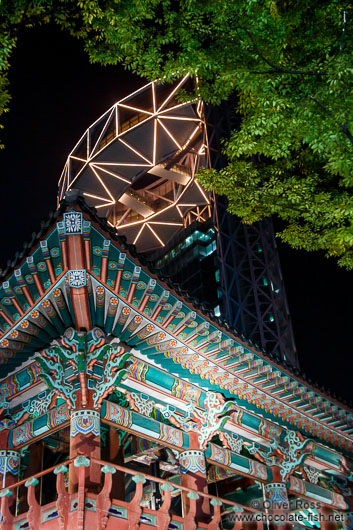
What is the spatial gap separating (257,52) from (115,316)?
14.2 ft

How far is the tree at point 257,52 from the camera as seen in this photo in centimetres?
668

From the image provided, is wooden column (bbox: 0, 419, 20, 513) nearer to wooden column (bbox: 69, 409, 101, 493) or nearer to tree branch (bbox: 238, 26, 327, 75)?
wooden column (bbox: 69, 409, 101, 493)

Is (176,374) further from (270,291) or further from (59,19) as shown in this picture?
(270,291)

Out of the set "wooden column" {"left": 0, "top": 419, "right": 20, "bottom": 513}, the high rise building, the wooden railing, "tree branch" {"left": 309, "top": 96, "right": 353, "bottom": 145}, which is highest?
the high rise building

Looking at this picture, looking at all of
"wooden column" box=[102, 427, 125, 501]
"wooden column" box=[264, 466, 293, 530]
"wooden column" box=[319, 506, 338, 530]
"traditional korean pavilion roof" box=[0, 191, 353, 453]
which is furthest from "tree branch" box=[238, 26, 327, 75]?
"wooden column" box=[319, 506, 338, 530]

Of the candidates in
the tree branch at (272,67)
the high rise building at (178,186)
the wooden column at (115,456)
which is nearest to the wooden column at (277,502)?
the wooden column at (115,456)

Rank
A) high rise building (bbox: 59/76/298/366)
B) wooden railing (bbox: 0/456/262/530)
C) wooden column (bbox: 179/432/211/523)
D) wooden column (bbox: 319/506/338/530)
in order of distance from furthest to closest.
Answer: high rise building (bbox: 59/76/298/366), wooden column (bbox: 319/506/338/530), wooden column (bbox: 179/432/211/523), wooden railing (bbox: 0/456/262/530)

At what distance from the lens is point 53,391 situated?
815 cm

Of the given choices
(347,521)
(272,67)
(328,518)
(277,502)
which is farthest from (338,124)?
(347,521)

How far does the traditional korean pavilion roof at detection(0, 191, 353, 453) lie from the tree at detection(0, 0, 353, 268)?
2.29 meters

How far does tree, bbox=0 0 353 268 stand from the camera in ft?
21.9

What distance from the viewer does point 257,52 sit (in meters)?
6.84

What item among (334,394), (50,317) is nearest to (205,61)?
(50,317)

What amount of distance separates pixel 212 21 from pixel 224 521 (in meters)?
10.3
